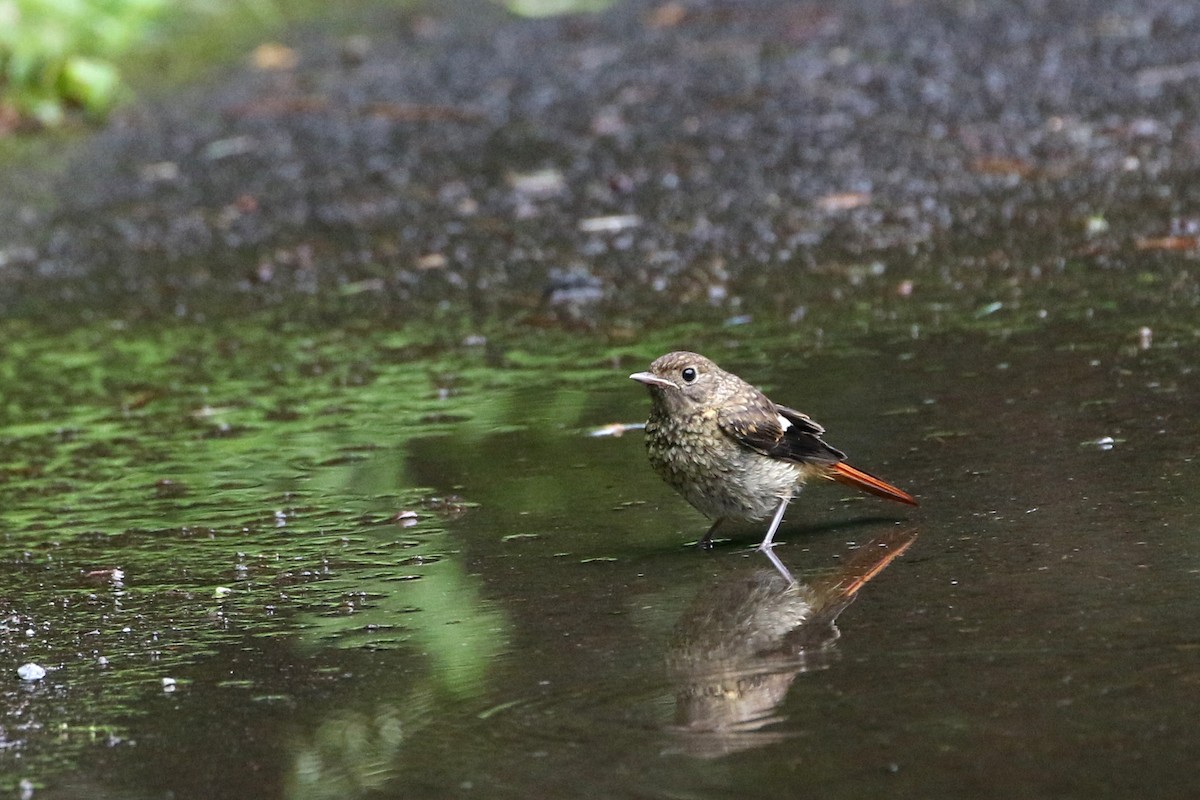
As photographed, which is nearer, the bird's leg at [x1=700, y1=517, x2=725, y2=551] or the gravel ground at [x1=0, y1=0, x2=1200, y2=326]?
the bird's leg at [x1=700, y1=517, x2=725, y2=551]

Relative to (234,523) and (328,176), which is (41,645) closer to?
(234,523)

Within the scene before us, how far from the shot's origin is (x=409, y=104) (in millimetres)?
10352

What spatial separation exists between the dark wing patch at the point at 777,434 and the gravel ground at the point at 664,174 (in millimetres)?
1852

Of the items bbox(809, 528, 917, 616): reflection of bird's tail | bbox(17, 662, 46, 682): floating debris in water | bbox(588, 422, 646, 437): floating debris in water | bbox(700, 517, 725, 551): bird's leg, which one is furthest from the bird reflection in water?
bbox(17, 662, 46, 682): floating debris in water

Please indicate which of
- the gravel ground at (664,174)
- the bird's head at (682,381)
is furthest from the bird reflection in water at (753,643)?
the gravel ground at (664,174)

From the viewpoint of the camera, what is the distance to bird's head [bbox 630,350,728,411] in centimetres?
454

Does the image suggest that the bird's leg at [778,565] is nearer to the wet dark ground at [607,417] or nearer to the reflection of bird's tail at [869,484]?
the wet dark ground at [607,417]

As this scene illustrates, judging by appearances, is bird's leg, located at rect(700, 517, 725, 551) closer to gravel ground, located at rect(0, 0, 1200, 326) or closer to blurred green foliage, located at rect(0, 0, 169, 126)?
gravel ground, located at rect(0, 0, 1200, 326)

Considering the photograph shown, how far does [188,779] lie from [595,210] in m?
5.32

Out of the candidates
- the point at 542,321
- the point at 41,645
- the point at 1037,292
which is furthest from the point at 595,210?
the point at 41,645

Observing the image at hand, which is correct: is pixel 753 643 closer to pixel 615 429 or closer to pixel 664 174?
pixel 615 429

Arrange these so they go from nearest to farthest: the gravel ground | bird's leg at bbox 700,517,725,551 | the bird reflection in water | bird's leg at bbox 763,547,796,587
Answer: the bird reflection in water < bird's leg at bbox 763,547,796,587 < bird's leg at bbox 700,517,725,551 < the gravel ground

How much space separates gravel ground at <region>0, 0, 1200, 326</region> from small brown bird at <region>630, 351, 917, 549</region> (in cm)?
183

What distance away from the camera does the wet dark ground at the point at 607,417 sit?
10.2 ft
